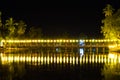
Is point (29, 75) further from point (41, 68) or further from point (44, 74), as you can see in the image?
point (41, 68)

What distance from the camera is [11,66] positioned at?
181 ft

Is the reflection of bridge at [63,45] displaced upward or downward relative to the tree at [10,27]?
downward

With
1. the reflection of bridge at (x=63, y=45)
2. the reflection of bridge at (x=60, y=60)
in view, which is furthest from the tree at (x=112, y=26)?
the reflection of bridge at (x=60, y=60)

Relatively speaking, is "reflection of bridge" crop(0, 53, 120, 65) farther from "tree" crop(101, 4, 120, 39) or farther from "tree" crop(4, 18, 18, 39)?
"tree" crop(4, 18, 18, 39)

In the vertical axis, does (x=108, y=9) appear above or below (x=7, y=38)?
above

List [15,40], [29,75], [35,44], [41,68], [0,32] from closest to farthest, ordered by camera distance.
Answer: [29,75]
[41,68]
[0,32]
[15,40]
[35,44]

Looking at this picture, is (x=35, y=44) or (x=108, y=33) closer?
(x=108, y=33)

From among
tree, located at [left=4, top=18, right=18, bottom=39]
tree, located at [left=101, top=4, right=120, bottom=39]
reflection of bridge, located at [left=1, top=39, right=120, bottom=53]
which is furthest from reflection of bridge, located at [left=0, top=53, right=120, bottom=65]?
tree, located at [left=4, top=18, right=18, bottom=39]

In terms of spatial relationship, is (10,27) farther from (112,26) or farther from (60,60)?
(60,60)

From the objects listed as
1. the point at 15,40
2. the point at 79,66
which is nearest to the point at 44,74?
the point at 79,66

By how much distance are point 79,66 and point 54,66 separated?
3.24 metres

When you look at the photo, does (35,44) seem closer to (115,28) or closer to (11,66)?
(115,28)

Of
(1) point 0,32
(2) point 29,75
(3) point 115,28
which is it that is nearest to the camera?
(2) point 29,75

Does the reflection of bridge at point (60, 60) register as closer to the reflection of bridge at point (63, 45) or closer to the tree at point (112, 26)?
the tree at point (112, 26)
